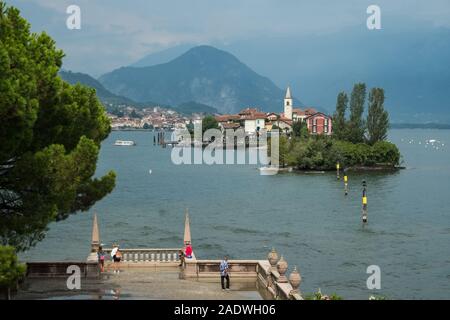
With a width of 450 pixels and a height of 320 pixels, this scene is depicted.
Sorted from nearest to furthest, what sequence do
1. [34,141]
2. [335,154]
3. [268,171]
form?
1. [34,141]
2. [335,154]
3. [268,171]

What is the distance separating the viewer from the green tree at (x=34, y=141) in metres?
17.5

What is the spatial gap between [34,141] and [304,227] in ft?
128

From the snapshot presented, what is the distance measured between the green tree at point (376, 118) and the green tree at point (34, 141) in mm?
91830

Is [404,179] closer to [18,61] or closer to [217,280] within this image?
[217,280]

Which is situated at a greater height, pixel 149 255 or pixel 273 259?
pixel 273 259

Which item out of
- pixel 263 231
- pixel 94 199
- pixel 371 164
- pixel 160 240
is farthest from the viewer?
pixel 371 164

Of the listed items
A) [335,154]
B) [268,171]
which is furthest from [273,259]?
[335,154]

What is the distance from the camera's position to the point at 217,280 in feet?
84.7

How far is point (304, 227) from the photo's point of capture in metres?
56.7

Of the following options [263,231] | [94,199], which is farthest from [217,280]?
[263,231]

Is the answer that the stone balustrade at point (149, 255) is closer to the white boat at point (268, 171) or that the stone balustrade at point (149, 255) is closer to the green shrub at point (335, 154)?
the white boat at point (268, 171)

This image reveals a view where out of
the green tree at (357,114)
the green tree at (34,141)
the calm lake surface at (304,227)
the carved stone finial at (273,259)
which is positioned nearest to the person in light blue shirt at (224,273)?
the carved stone finial at (273,259)

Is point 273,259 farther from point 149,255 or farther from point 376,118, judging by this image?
point 376,118
